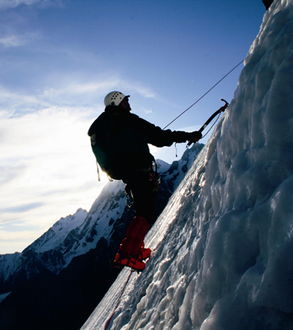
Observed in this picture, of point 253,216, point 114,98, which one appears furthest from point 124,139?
point 253,216

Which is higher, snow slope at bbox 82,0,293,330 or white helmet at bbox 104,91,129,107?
white helmet at bbox 104,91,129,107

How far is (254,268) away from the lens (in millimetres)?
1665

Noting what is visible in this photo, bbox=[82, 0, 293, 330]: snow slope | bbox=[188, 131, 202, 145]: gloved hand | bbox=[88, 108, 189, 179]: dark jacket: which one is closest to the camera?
bbox=[82, 0, 293, 330]: snow slope

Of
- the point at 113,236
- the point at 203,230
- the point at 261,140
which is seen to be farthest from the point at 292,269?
the point at 113,236

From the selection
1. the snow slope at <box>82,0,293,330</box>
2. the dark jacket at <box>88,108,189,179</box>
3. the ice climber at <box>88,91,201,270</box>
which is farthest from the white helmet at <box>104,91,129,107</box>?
the snow slope at <box>82,0,293,330</box>

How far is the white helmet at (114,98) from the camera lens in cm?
514

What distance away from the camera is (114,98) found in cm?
516

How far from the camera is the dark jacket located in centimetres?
486

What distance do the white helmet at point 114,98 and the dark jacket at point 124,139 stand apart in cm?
25

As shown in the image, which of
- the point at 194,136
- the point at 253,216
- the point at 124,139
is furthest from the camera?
the point at 194,136

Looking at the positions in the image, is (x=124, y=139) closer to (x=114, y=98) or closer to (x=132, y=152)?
(x=132, y=152)

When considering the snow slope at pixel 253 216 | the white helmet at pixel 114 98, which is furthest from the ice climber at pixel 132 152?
the snow slope at pixel 253 216

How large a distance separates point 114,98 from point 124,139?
0.80 meters

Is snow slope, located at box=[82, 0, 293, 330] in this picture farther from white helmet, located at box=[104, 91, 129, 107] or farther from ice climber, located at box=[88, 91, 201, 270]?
white helmet, located at box=[104, 91, 129, 107]
